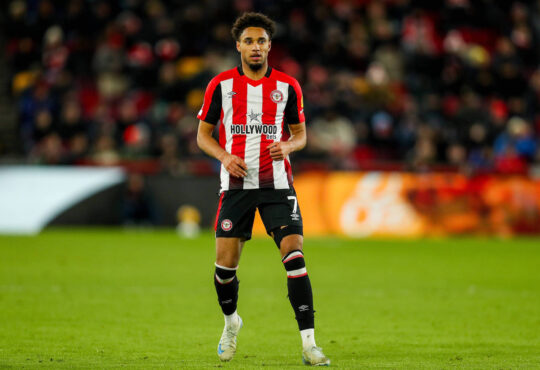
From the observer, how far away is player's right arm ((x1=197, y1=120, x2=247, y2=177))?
20.7 ft

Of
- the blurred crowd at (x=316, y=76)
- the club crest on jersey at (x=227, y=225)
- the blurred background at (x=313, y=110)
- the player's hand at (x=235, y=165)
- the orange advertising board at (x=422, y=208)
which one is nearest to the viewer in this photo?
the player's hand at (x=235, y=165)

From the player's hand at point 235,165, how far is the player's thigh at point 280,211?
226 mm

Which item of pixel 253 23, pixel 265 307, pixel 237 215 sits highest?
pixel 253 23

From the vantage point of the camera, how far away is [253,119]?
646 centimetres

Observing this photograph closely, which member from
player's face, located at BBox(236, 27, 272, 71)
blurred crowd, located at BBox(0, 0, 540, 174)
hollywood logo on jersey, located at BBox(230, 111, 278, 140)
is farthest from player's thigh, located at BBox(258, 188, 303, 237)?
blurred crowd, located at BBox(0, 0, 540, 174)

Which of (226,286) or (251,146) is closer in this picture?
(251,146)

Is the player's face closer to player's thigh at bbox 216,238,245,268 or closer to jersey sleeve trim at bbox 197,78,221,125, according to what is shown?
jersey sleeve trim at bbox 197,78,221,125

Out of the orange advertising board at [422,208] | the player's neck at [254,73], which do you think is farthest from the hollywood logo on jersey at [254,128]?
the orange advertising board at [422,208]

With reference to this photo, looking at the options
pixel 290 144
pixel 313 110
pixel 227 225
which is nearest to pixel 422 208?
pixel 313 110

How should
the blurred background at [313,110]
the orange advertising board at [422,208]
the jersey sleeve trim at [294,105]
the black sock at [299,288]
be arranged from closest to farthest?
the black sock at [299,288], the jersey sleeve trim at [294,105], the orange advertising board at [422,208], the blurred background at [313,110]

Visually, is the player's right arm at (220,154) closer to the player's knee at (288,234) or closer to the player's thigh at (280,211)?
the player's thigh at (280,211)

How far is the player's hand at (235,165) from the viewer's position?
6309mm

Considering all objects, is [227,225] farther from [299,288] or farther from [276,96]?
[276,96]

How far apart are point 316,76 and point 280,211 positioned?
53.0 ft
